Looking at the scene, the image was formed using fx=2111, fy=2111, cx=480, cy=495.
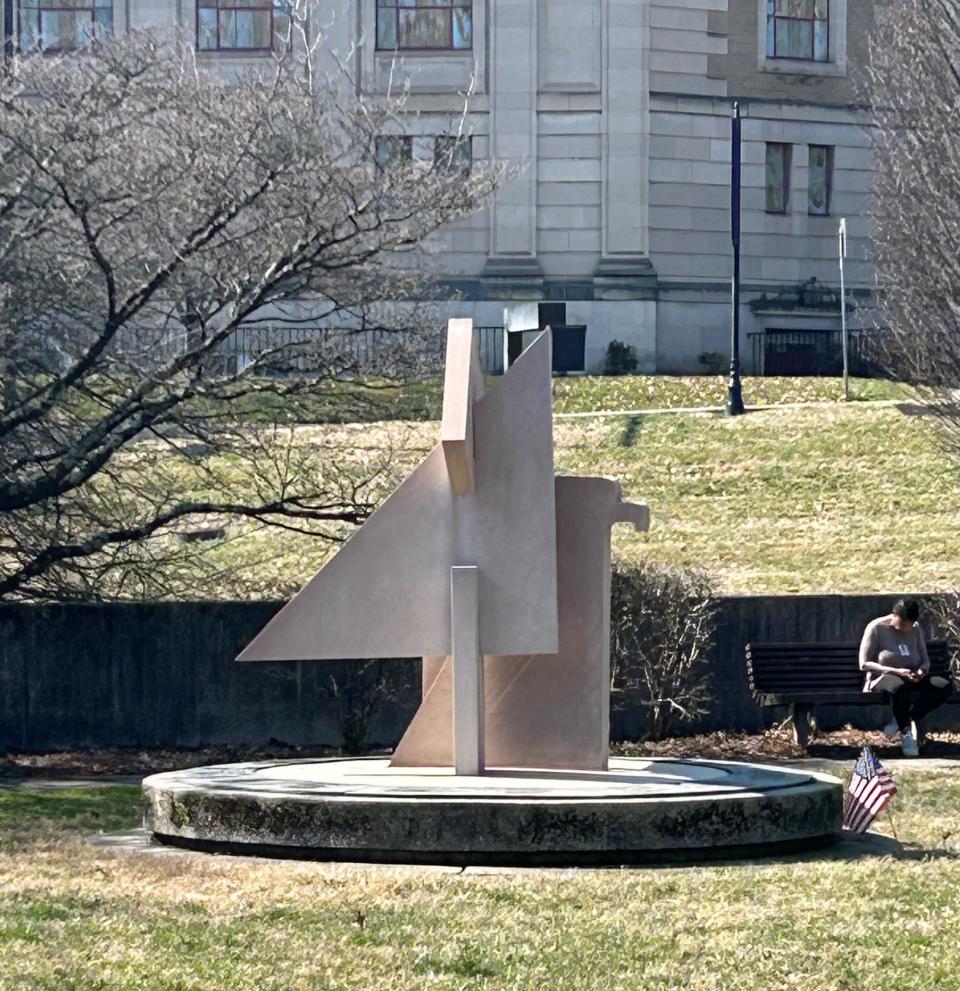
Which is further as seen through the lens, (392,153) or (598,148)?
(598,148)

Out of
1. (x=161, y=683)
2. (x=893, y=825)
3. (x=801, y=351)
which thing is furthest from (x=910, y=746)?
(x=801, y=351)

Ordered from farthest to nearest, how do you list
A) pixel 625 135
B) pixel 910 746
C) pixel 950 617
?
pixel 625 135
pixel 950 617
pixel 910 746

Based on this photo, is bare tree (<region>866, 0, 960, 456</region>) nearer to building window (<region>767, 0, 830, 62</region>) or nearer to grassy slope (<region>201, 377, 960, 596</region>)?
grassy slope (<region>201, 377, 960, 596</region>)

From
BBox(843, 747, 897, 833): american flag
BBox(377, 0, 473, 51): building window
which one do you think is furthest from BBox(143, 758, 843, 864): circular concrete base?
BBox(377, 0, 473, 51): building window

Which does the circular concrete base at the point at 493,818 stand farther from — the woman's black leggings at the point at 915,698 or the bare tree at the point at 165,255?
the woman's black leggings at the point at 915,698

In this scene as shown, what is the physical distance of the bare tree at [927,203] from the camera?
2573 cm

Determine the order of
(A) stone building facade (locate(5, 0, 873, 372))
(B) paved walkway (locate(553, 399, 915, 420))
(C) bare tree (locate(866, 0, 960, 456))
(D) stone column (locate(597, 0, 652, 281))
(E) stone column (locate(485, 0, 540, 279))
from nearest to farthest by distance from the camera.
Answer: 1. (C) bare tree (locate(866, 0, 960, 456))
2. (B) paved walkway (locate(553, 399, 915, 420))
3. (A) stone building facade (locate(5, 0, 873, 372))
4. (E) stone column (locate(485, 0, 540, 279))
5. (D) stone column (locate(597, 0, 652, 281))

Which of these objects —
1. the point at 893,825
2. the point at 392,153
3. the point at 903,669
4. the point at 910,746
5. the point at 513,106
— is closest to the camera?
the point at 893,825

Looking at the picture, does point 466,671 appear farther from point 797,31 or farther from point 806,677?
point 797,31

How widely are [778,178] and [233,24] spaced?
12070 mm

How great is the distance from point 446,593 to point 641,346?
102 ft

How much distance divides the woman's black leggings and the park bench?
0.72 ft

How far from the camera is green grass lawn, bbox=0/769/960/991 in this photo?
7555mm

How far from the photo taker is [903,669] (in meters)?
17.6
